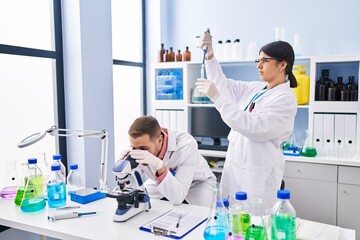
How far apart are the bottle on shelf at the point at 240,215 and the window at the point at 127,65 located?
7.62ft

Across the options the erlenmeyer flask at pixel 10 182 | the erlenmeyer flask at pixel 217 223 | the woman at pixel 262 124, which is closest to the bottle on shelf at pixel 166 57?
the woman at pixel 262 124

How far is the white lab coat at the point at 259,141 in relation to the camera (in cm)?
190

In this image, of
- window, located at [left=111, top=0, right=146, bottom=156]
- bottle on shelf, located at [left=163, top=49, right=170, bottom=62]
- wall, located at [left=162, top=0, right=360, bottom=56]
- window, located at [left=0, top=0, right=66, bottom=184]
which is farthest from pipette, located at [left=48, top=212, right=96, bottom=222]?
wall, located at [left=162, top=0, right=360, bottom=56]

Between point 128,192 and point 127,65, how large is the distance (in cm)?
228

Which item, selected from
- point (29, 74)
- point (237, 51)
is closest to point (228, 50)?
point (237, 51)

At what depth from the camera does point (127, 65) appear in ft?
12.0

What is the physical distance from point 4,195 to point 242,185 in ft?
4.42

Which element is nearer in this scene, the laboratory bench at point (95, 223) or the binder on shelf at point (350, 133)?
the laboratory bench at point (95, 223)

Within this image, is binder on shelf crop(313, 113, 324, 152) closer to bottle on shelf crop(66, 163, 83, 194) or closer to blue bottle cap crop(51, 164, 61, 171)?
bottle on shelf crop(66, 163, 83, 194)

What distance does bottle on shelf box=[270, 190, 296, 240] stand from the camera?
3.92 feet

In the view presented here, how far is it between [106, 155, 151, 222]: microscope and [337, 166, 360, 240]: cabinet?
1789 millimetres

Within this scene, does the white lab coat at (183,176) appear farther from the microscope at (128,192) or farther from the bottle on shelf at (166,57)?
the bottle on shelf at (166,57)

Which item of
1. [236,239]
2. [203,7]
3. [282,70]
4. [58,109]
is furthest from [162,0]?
[236,239]

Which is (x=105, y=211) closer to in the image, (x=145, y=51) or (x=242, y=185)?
(x=242, y=185)
